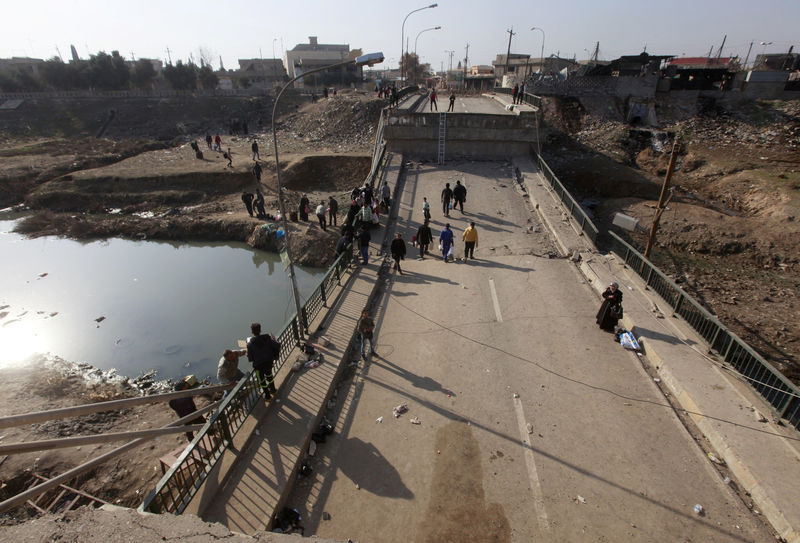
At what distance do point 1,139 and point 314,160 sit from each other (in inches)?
1619

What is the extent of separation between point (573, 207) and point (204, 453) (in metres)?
14.4

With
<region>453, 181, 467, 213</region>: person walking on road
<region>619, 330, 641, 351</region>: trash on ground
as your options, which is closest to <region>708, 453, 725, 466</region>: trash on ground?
<region>619, 330, 641, 351</region>: trash on ground

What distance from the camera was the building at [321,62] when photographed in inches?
2982

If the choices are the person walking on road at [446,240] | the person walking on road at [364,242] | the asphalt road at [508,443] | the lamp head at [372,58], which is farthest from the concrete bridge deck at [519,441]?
the lamp head at [372,58]

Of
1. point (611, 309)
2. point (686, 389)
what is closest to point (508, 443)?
point (686, 389)

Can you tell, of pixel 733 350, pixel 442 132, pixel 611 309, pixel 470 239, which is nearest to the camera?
pixel 733 350

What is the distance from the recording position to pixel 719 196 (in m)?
25.3

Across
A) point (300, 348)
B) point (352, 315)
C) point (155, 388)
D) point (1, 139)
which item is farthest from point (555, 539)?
point (1, 139)

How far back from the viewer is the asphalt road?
5176mm

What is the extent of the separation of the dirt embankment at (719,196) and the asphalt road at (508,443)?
28.2 feet

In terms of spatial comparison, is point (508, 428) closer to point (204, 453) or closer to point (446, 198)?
point (204, 453)

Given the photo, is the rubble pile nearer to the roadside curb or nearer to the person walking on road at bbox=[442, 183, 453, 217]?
the person walking on road at bbox=[442, 183, 453, 217]

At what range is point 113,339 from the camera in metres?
13.2

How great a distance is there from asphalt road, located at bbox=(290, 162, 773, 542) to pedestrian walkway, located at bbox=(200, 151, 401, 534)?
0.38 m
